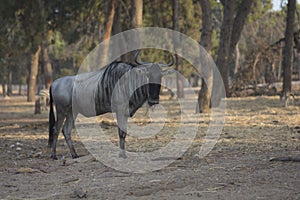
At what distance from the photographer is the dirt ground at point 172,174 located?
6316mm

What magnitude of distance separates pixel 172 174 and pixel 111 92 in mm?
2700

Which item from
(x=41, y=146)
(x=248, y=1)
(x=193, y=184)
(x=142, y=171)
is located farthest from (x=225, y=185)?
(x=248, y=1)

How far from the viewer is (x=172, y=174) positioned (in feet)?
24.5

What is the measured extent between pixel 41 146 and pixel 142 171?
15.8 ft

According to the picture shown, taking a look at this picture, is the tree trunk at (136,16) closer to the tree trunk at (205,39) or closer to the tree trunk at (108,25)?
the tree trunk at (205,39)

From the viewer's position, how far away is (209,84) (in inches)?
773

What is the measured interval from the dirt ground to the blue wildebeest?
94 cm

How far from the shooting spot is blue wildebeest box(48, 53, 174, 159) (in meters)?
9.21

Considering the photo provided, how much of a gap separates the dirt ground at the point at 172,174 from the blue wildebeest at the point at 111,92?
941mm

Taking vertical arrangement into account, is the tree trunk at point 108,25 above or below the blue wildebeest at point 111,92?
above

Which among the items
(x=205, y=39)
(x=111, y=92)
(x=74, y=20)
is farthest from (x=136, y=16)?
(x=74, y=20)

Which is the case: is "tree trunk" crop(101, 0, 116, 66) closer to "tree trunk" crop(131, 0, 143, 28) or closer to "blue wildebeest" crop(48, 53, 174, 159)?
"tree trunk" crop(131, 0, 143, 28)

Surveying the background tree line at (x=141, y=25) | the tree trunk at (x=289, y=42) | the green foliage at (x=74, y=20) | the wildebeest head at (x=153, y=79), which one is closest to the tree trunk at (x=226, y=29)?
the background tree line at (x=141, y=25)

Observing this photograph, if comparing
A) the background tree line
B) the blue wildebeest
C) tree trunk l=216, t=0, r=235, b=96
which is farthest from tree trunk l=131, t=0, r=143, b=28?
the blue wildebeest
